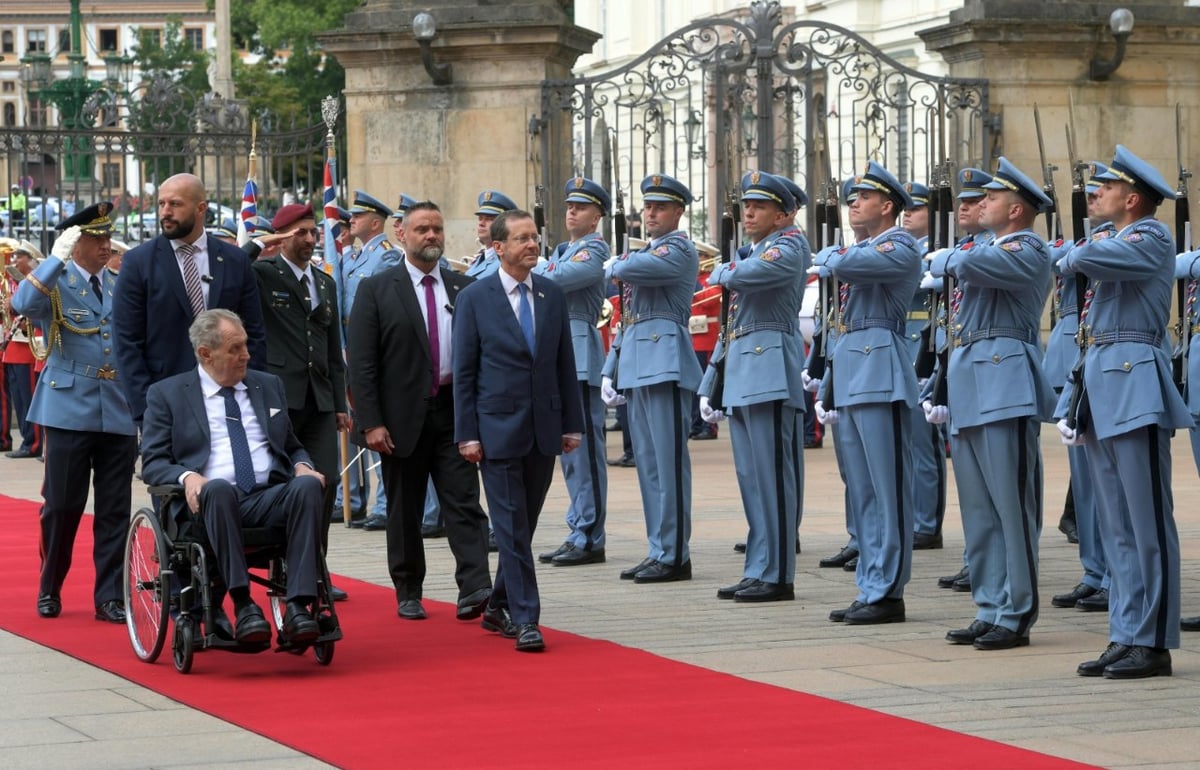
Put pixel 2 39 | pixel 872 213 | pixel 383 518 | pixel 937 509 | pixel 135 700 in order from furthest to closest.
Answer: pixel 2 39
pixel 383 518
pixel 937 509
pixel 872 213
pixel 135 700

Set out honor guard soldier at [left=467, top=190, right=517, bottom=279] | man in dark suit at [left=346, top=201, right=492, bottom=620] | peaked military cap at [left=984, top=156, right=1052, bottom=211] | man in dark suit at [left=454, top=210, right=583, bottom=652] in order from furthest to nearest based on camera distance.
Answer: honor guard soldier at [left=467, top=190, right=517, bottom=279] < man in dark suit at [left=346, top=201, right=492, bottom=620] < man in dark suit at [left=454, top=210, right=583, bottom=652] < peaked military cap at [left=984, top=156, right=1052, bottom=211]

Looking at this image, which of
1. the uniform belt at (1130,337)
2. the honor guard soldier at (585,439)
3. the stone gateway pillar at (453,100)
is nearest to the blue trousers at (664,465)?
the honor guard soldier at (585,439)

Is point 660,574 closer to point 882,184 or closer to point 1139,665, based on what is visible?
point 882,184

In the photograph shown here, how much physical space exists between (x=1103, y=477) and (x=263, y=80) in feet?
160

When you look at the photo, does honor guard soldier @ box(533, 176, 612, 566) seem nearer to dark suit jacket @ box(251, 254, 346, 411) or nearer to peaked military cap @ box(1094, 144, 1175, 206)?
dark suit jacket @ box(251, 254, 346, 411)

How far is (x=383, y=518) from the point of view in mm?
12656

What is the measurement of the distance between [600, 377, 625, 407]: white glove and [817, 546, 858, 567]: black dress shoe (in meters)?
1.32

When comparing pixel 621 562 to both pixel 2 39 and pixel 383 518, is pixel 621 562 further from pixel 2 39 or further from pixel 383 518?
pixel 2 39

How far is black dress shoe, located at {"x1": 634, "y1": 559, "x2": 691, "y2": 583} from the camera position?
408 inches

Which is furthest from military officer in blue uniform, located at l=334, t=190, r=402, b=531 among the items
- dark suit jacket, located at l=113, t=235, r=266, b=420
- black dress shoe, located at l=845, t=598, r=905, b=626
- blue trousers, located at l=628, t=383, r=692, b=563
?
black dress shoe, located at l=845, t=598, r=905, b=626

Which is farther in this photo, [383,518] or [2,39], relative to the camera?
[2,39]

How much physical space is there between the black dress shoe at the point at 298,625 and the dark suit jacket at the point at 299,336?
211 centimetres

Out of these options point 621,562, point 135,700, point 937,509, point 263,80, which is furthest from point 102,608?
point 263,80

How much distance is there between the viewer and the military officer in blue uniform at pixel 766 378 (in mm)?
9680
